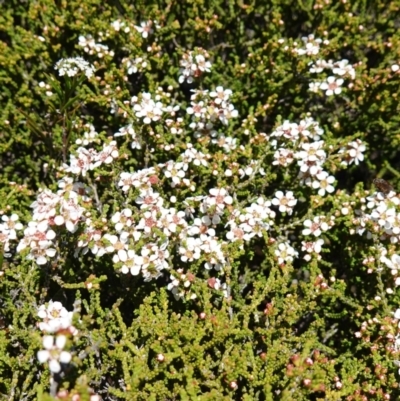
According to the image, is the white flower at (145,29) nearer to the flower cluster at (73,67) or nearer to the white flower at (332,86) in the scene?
the flower cluster at (73,67)

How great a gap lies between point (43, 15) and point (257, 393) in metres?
3.31

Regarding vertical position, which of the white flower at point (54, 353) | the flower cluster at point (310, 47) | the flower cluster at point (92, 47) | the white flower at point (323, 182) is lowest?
the white flower at point (54, 353)

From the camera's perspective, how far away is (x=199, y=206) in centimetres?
330

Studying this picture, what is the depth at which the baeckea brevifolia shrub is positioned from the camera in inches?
112

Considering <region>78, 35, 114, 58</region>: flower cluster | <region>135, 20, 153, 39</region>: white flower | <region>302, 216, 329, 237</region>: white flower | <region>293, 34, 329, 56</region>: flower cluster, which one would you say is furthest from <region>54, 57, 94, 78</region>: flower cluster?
<region>302, 216, 329, 237</region>: white flower

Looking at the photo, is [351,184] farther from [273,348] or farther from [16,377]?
[16,377]

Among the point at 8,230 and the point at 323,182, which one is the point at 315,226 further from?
the point at 8,230

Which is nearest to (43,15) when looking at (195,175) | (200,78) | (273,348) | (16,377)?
(200,78)

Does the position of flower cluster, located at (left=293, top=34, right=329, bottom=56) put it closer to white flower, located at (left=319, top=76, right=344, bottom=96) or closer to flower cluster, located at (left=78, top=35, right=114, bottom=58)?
white flower, located at (left=319, top=76, right=344, bottom=96)

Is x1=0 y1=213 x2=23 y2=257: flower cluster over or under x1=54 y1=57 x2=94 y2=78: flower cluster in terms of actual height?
under

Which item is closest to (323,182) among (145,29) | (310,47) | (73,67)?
(310,47)

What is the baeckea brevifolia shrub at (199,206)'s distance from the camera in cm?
284

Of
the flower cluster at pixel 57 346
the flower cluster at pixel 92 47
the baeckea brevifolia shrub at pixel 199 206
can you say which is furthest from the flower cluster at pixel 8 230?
the flower cluster at pixel 92 47

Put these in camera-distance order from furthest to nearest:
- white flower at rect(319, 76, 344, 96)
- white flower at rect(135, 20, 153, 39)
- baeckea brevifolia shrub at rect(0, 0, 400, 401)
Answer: white flower at rect(135, 20, 153, 39) < white flower at rect(319, 76, 344, 96) < baeckea brevifolia shrub at rect(0, 0, 400, 401)
